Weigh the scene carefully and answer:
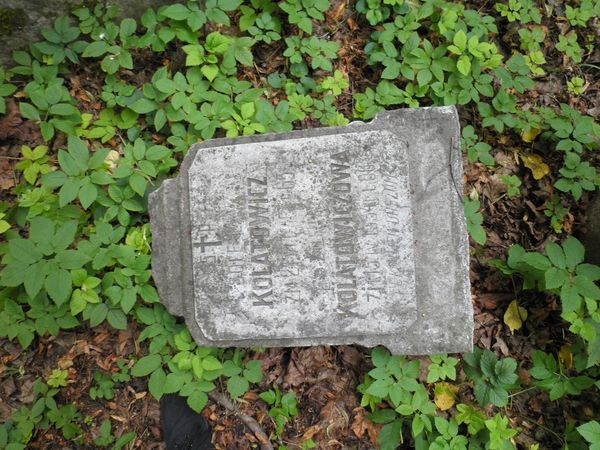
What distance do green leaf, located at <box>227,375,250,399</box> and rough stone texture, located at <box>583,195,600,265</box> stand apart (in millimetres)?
2429

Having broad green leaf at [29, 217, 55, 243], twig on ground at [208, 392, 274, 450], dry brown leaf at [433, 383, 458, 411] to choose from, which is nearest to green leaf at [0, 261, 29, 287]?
broad green leaf at [29, 217, 55, 243]

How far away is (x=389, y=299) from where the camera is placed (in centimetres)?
253

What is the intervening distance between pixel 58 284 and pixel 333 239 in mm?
1480

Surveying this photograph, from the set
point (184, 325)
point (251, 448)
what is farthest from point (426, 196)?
point (251, 448)

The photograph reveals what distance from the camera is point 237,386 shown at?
108 inches

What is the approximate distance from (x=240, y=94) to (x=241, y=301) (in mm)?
1461

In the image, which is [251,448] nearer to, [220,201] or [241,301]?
[241,301]

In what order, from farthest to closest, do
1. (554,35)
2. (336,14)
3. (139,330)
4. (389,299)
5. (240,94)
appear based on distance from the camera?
(554,35) → (336,14) → (240,94) → (139,330) → (389,299)

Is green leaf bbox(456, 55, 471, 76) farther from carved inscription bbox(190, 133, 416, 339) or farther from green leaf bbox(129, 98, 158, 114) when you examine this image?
green leaf bbox(129, 98, 158, 114)

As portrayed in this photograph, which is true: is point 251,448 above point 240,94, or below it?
below

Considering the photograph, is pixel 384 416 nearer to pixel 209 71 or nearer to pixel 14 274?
pixel 14 274

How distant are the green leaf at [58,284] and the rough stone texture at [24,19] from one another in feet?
5.23

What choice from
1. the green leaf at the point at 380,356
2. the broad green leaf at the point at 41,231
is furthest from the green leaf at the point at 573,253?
the broad green leaf at the point at 41,231

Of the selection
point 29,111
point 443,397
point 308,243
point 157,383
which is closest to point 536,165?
point 443,397
